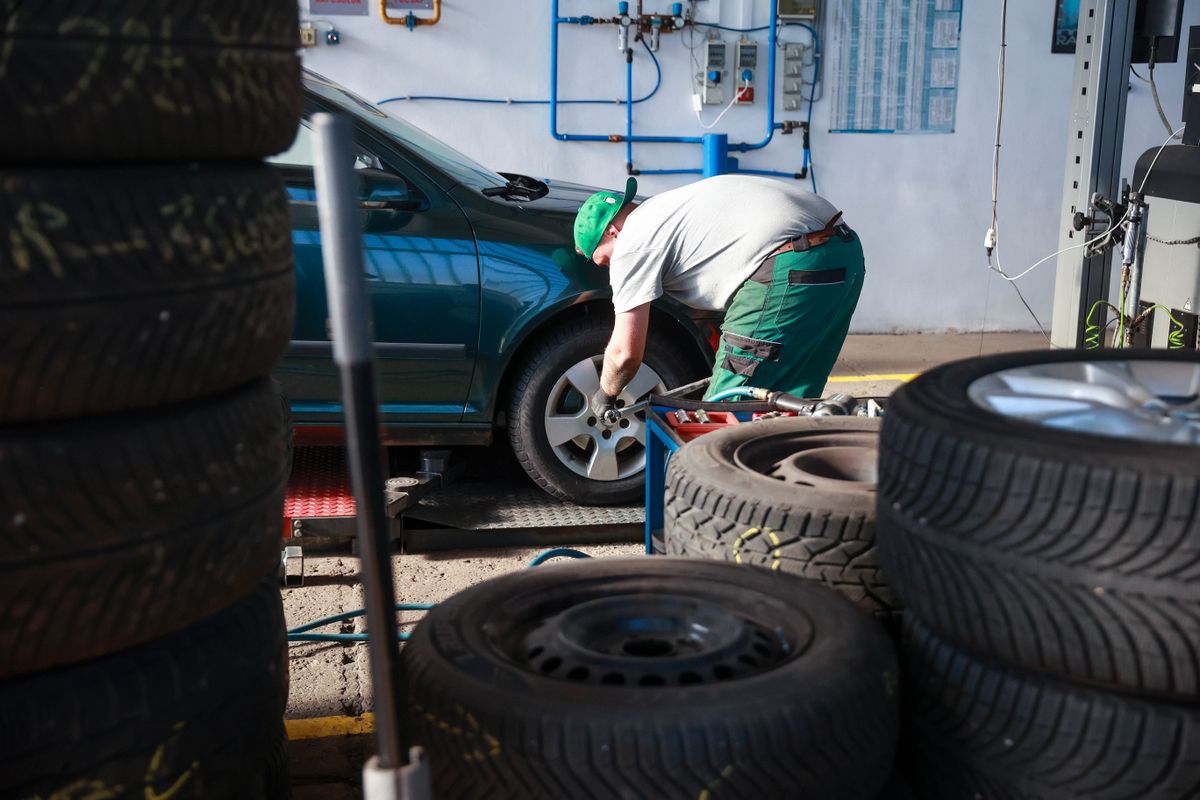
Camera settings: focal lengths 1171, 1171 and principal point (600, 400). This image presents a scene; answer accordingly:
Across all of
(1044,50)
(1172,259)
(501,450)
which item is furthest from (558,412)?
(1044,50)

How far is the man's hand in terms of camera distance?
4621 mm

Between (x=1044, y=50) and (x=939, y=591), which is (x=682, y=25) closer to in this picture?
(x=1044, y=50)

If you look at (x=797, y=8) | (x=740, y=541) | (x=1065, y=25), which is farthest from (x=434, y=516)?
(x=1065, y=25)

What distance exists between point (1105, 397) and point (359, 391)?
121 cm

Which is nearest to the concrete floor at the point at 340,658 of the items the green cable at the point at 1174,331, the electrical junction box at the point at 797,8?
the green cable at the point at 1174,331

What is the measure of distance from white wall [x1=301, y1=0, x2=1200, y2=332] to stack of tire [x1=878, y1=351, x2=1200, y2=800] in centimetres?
679

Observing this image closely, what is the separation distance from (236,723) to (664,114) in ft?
23.2

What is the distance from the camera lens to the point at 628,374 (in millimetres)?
4398

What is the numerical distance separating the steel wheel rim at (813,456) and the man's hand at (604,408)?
1.91 m

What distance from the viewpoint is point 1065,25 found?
8.64 meters

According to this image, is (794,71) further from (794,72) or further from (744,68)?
(744,68)

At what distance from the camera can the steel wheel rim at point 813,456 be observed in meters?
2.49

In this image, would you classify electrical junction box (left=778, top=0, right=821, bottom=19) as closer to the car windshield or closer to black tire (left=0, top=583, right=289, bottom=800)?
the car windshield

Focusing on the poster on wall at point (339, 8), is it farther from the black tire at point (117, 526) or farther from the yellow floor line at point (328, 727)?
the black tire at point (117, 526)
